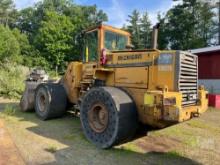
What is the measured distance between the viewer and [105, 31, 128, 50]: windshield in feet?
25.2

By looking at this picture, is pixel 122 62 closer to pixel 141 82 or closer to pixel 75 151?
pixel 141 82

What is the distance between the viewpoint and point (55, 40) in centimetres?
4550

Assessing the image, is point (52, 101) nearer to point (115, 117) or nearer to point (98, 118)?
point (98, 118)

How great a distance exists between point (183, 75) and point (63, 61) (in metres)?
39.5

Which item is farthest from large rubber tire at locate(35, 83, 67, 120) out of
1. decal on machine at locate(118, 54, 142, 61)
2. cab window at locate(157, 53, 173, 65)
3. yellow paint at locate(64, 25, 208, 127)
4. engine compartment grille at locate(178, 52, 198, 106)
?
engine compartment grille at locate(178, 52, 198, 106)

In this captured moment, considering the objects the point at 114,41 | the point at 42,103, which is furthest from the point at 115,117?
the point at 42,103

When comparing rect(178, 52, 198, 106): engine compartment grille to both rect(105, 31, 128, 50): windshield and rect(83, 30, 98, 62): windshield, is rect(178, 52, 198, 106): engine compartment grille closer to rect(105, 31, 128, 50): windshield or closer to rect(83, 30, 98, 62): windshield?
rect(105, 31, 128, 50): windshield

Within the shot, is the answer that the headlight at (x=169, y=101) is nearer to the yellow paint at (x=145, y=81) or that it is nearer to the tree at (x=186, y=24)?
the yellow paint at (x=145, y=81)

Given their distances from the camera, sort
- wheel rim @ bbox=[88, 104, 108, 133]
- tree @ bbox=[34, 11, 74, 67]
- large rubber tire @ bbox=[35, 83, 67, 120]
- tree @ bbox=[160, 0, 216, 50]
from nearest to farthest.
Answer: wheel rim @ bbox=[88, 104, 108, 133] → large rubber tire @ bbox=[35, 83, 67, 120] → tree @ bbox=[160, 0, 216, 50] → tree @ bbox=[34, 11, 74, 67]

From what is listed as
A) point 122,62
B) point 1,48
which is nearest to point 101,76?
point 122,62

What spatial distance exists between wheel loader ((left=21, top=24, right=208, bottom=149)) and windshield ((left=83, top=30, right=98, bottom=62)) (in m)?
0.02

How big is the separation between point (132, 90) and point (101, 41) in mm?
1728

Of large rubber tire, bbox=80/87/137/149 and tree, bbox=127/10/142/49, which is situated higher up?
tree, bbox=127/10/142/49

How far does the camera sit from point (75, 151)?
595 cm
